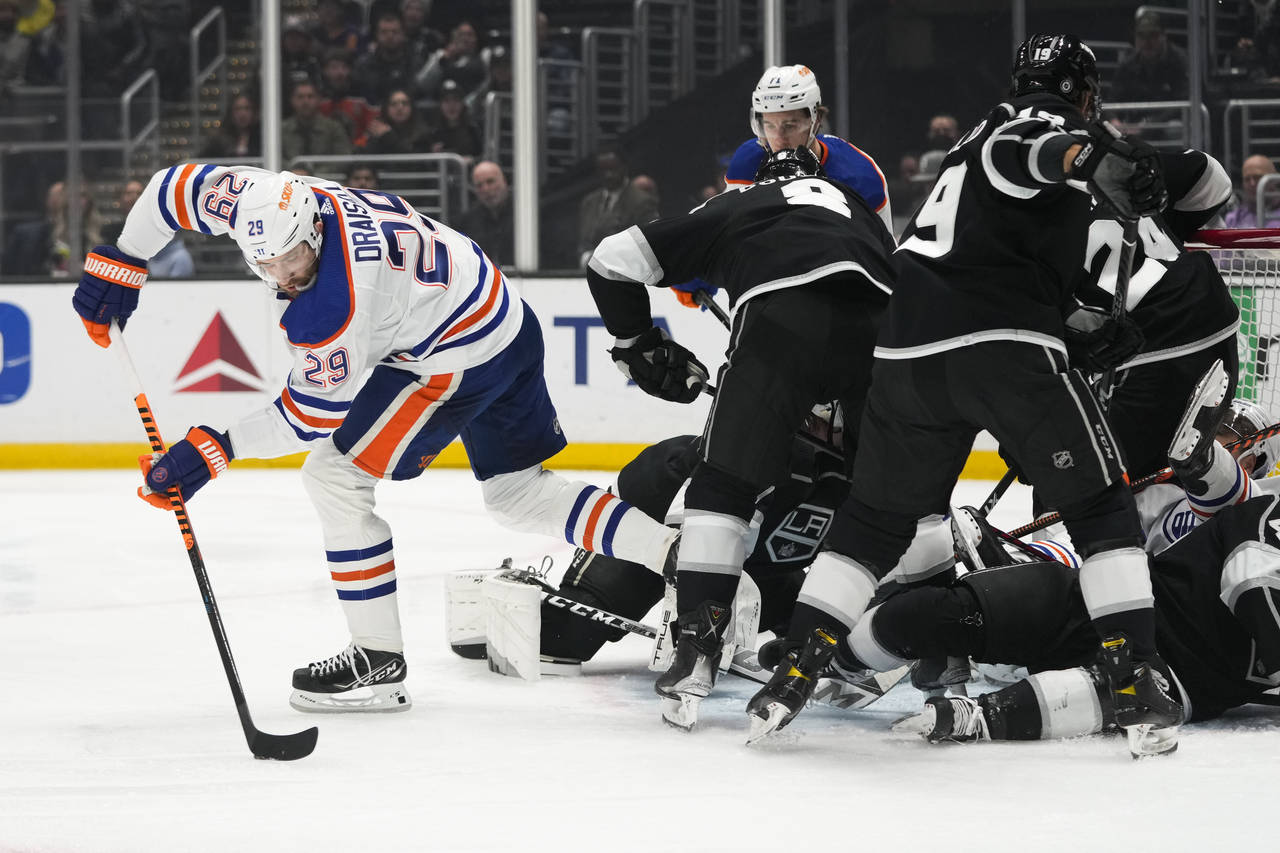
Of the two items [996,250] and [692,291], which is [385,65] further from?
[996,250]

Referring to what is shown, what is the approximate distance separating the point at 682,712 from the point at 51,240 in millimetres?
5401

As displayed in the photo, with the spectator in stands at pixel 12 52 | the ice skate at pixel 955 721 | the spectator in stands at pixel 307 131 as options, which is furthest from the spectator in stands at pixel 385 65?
the ice skate at pixel 955 721

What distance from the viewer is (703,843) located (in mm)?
2197

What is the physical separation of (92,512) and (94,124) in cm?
252

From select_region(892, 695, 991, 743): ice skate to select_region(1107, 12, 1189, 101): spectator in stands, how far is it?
15.1 ft

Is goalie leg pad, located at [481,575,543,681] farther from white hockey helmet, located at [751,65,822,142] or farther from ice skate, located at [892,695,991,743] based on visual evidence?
white hockey helmet, located at [751,65,822,142]

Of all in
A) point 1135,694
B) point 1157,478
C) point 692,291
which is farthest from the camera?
point 1157,478

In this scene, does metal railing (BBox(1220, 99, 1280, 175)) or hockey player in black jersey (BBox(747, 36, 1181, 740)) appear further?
metal railing (BBox(1220, 99, 1280, 175))

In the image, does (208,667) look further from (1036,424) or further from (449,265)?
(1036,424)

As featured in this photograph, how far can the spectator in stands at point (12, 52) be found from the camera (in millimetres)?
7656

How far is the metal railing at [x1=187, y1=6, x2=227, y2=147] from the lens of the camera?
751 cm

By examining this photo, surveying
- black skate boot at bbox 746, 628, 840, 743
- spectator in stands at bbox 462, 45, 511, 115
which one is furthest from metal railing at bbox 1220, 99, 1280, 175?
black skate boot at bbox 746, 628, 840, 743

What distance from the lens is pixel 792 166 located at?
3.09 meters

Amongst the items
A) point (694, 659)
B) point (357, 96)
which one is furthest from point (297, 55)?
point (694, 659)
